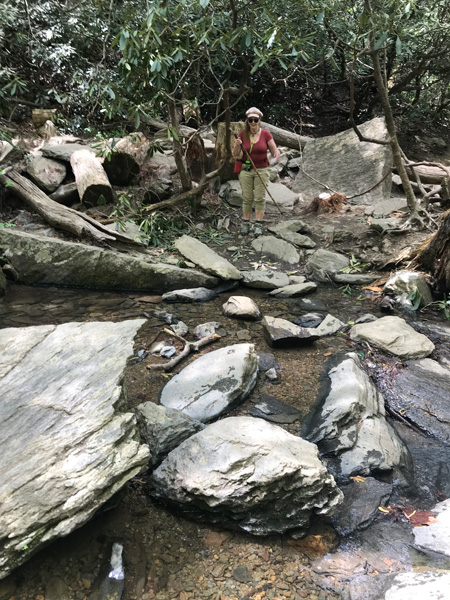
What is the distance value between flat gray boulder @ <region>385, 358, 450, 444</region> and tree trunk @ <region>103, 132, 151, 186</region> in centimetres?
499

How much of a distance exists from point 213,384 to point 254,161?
395 cm

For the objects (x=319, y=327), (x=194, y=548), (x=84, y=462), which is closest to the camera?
(x=84, y=462)

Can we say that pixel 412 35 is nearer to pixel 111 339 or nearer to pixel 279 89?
pixel 279 89

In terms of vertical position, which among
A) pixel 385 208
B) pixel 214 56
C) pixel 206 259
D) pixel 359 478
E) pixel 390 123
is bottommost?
pixel 385 208

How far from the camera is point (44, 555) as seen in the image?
5.65ft

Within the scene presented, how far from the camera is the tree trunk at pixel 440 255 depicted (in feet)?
13.8

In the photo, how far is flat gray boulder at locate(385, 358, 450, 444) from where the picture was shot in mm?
2764

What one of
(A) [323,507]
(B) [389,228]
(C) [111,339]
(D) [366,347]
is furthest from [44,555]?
(B) [389,228]

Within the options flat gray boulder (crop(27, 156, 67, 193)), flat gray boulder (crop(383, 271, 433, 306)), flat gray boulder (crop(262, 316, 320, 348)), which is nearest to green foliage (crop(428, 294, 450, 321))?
flat gray boulder (crop(383, 271, 433, 306))

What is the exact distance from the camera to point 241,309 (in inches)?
159

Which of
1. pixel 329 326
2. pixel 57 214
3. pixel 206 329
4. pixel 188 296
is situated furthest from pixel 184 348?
pixel 57 214

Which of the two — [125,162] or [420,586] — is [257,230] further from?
[420,586]

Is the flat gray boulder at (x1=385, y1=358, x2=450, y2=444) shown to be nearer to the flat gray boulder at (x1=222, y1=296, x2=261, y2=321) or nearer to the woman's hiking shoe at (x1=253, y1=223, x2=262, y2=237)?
the flat gray boulder at (x1=222, y1=296, x2=261, y2=321)

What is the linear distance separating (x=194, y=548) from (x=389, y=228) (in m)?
4.85
